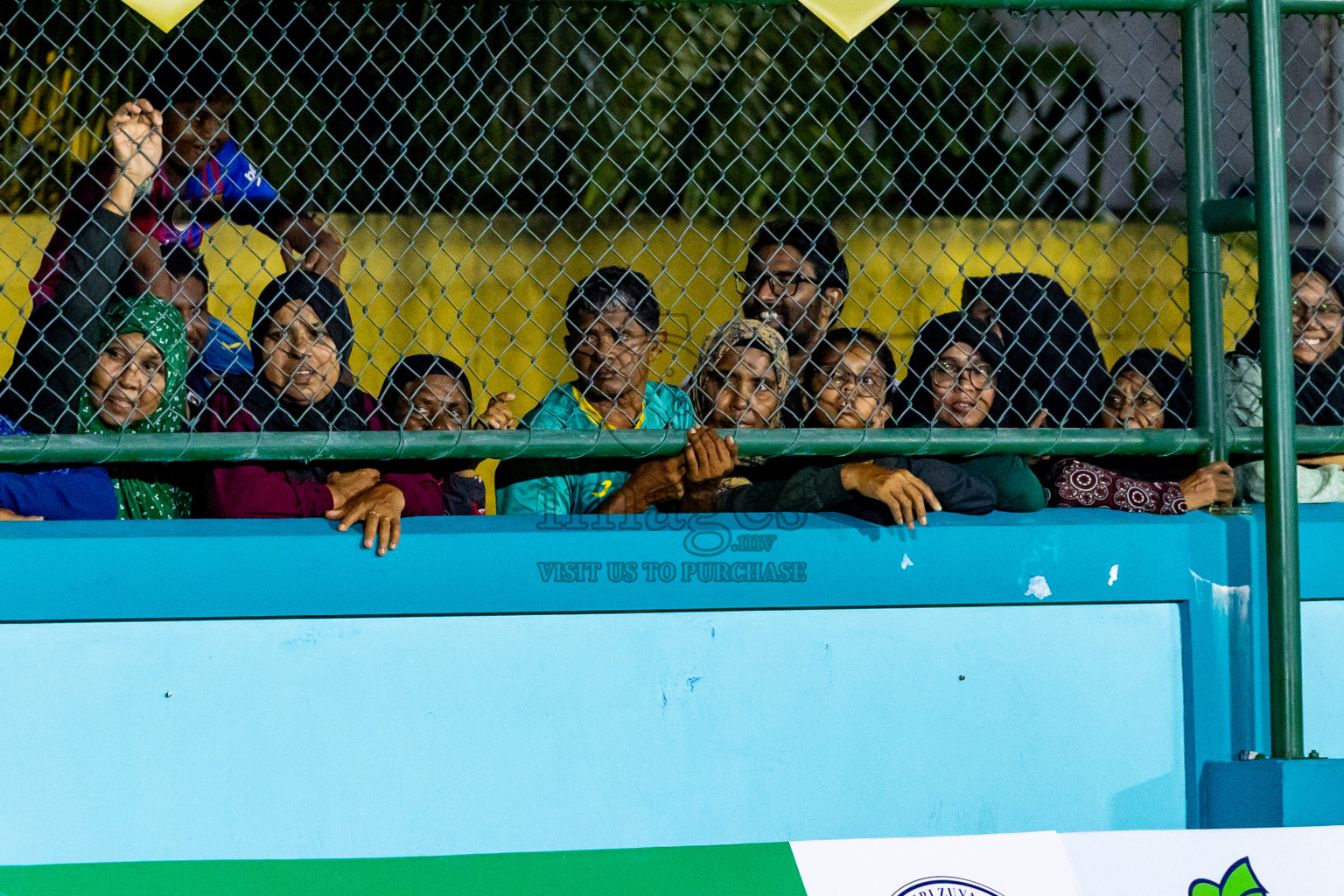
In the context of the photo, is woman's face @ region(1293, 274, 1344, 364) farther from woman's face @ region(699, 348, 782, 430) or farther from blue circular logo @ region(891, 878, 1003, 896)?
blue circular logo @ region(891, 878, 1003, 896)

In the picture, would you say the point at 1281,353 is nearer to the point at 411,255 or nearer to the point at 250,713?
the point at 250,713

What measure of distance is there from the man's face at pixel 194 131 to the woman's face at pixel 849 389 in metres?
1.50

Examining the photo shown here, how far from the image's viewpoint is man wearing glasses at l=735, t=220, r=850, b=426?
3057 mm

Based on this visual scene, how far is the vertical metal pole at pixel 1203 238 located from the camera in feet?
9.07

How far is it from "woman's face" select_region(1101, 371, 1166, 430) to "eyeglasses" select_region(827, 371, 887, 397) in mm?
631

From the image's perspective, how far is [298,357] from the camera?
9.40ft

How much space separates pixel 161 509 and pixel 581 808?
1.13 m

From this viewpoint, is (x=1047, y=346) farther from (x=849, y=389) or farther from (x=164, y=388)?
(x=164, y=388)

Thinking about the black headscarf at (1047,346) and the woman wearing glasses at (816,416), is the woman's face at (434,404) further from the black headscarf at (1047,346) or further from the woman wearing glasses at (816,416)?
the black headscarf at (1047,346)

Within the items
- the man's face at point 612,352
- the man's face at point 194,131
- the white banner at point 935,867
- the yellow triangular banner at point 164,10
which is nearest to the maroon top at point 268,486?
the man's face at point 612,352

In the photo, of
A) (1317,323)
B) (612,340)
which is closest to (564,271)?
(612,340)

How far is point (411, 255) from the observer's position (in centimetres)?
497

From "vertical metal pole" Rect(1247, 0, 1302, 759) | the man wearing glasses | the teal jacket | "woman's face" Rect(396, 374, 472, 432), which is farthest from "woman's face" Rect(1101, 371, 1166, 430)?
"woman's face" Rect(396, 374, 472, 432)

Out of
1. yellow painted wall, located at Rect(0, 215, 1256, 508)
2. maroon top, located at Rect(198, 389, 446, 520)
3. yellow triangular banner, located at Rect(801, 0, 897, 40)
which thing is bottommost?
maroon top, located at Rect(198, 389, 446, 520)
